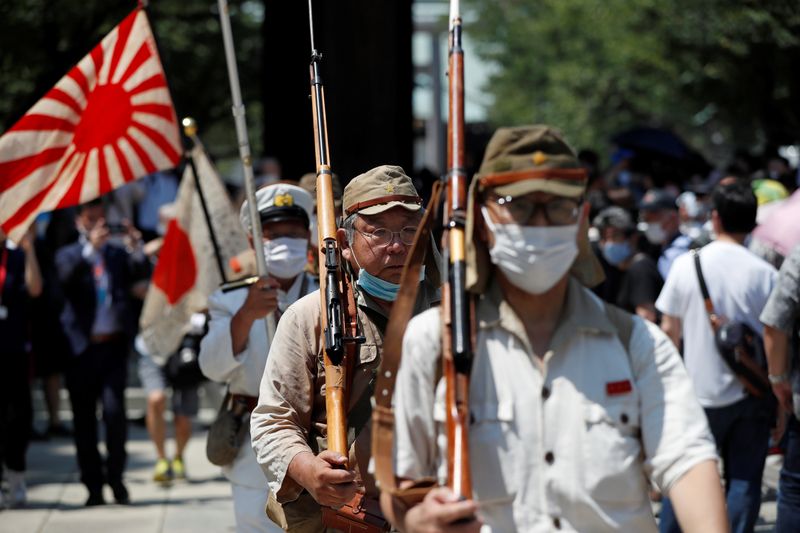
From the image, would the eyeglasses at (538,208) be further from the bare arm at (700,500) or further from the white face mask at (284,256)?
the white face mask at (284,256)

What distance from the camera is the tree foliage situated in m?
22.0

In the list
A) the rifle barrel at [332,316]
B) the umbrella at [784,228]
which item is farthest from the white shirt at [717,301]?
the rifle barrel at [332,316]

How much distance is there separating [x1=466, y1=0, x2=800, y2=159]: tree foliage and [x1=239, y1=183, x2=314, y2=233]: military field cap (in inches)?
432

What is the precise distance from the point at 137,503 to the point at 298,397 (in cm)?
665

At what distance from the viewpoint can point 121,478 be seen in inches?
423

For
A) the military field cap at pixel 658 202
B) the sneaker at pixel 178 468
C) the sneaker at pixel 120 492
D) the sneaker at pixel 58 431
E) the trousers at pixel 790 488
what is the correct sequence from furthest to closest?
the sneaker at pixel 58 431 → the sneaker at pixel 178 468 → the military field cap at pixel 658 202 → the sneaker at pixel 120 492 → the trousers at pixel 790 488

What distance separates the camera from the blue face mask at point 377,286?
4797 millimetres

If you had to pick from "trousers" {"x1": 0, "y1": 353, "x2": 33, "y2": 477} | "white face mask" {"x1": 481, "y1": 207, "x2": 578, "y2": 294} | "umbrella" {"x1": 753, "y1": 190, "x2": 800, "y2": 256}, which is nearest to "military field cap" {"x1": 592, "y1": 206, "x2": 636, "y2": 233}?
"umbrella" {"x1": 753, "y1": 190, "x2": 800, "y2": 256}

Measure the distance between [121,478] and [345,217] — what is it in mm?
6328

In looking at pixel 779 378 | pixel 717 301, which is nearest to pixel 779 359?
pixel 779 378

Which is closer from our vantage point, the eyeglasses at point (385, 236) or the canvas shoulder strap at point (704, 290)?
the eyeglasses at point (385, 236)

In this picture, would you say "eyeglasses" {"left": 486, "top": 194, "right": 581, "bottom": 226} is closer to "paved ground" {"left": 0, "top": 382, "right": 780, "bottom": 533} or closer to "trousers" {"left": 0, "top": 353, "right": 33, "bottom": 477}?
"paved ground" {"left": 0, "top": 382, "right": 780, "bottom": 533}

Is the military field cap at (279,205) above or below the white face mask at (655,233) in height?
above

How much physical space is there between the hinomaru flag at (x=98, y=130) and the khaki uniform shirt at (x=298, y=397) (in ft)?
8.80
